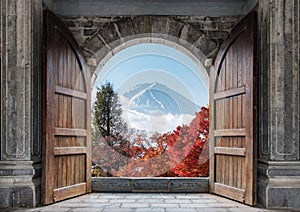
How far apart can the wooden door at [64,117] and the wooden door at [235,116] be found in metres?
1.70

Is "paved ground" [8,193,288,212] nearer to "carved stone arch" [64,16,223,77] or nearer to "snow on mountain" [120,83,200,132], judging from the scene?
"carved stone arch" [64,16,223,77]

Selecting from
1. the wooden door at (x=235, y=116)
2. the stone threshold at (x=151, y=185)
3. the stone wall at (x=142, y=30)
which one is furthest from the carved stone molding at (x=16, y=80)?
the wooden door at (x=235, y=116)

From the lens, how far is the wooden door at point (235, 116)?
13.5 ft

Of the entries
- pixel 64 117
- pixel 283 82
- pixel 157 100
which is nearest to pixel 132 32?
pixel 64 117

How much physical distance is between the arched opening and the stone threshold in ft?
16.0

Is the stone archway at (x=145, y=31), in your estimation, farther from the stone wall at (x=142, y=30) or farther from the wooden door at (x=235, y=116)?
the wooden door at (x=235, y=116)

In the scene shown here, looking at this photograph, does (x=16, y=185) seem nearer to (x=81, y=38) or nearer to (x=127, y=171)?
(x=81, y=38)

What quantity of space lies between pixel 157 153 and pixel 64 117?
652cm

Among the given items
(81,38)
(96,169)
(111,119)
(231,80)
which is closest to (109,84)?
(111,119)

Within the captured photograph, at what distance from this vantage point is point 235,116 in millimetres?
4551

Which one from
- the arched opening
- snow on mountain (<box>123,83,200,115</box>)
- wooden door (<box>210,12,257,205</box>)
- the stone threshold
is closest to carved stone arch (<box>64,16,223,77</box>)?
wooden door (<box>210,12,257,205</box>)

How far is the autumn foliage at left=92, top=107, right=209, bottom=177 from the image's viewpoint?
10281 millimetres

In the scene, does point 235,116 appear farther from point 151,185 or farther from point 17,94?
point 17,94

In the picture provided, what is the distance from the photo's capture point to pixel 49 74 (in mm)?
4199
